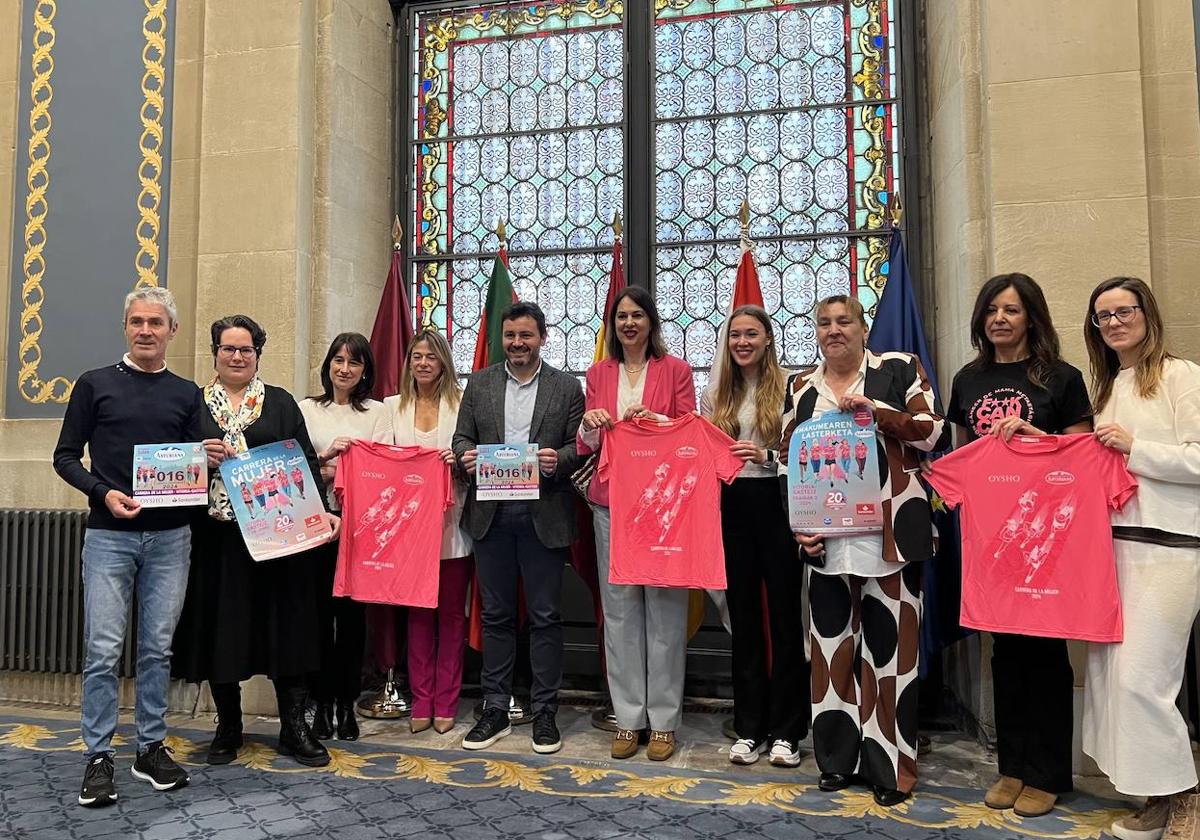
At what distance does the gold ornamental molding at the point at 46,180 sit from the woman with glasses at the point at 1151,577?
14.1ft

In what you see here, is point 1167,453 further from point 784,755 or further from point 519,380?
point 519,380

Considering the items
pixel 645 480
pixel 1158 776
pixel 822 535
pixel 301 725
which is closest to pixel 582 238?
pixel 645 480

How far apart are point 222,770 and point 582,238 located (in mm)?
2979

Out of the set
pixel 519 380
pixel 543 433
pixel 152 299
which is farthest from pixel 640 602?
pixel 152 299

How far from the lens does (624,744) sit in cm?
323

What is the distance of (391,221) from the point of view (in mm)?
4863

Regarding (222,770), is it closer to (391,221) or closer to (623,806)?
(623,806)

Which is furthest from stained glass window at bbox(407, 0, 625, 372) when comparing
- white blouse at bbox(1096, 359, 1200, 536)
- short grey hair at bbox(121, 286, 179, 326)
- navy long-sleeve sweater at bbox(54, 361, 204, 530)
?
white blouse at bbox(1096, 359, 1200, 536)

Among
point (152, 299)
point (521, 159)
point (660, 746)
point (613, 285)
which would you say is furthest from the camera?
point (521, 159)

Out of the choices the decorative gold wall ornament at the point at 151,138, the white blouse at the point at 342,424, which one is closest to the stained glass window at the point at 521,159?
the white blouse at the point at 342,424

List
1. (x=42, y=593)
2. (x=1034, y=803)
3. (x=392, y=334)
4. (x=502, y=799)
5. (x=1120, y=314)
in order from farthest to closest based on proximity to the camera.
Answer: (x=392, y=334) < (x=42, y=593) < (x=502, y=799) < (x=1034, y=803) < (x=1120, y=314)

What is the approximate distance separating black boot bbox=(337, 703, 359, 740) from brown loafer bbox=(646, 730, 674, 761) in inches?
47.3

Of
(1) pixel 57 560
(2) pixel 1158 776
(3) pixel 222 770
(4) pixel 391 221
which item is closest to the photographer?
(2) pixel 1158 776

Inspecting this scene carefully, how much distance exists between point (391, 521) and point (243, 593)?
2.01ft
